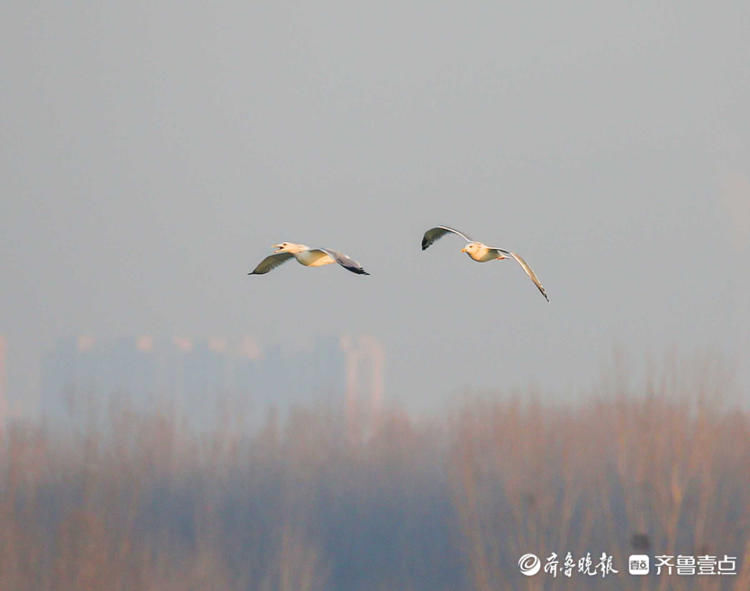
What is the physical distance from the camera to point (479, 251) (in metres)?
5.76

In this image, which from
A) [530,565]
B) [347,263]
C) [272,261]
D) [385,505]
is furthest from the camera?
[385,505]

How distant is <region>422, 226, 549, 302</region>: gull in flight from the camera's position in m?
5.23

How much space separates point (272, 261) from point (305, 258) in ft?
2.66

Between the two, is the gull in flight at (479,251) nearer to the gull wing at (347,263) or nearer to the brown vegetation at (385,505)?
the gull wing at (347,263)

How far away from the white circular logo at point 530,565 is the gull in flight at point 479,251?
21.6 meters

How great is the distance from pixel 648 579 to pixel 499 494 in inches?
241

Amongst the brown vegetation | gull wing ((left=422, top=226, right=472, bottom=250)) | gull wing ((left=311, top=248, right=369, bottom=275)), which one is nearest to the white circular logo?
the brown vegetation

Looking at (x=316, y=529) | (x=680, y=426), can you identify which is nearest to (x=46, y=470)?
(x=316, y=529)

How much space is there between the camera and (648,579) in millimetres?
26297

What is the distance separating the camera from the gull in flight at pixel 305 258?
5.23 m

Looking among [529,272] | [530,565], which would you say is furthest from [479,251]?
[530,565]

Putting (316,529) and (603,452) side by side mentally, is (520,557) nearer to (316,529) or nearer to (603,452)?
(603,452)

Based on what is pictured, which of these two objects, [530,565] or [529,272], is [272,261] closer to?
[529,272]

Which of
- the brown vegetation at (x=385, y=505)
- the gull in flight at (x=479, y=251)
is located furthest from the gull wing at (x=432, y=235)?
the brown vegetation at (x=385, y=505)
